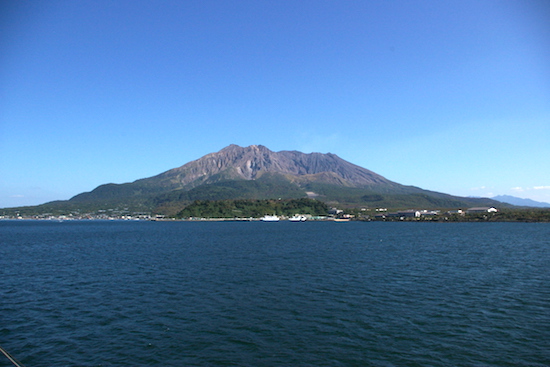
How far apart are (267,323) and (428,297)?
1247cm

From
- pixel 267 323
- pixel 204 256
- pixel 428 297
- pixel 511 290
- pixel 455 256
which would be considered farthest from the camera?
pixel 204 256

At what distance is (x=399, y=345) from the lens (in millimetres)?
15289

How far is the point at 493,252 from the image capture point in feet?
149

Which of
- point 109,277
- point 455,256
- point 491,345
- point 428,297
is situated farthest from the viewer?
point 455,256

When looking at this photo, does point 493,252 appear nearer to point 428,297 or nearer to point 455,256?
point 455,256

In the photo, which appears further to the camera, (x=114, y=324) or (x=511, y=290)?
(x=511, y=290)

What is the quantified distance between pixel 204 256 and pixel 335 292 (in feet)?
82.0

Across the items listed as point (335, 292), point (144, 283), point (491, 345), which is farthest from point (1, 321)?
point (491, 345)

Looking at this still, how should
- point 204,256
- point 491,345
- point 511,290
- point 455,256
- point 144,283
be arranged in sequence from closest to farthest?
point 491,345
point 511,290
point 144,283
point 455,256
point 204,256

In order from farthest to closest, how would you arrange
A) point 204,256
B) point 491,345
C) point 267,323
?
point 204,256
point 267,323
point 491,345

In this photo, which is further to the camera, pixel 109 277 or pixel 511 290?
pixel 109 277

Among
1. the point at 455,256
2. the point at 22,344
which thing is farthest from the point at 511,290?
the point at 22,344

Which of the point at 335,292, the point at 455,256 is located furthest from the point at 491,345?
the point at 455,256

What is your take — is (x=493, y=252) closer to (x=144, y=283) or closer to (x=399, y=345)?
(x=399, y=345)
